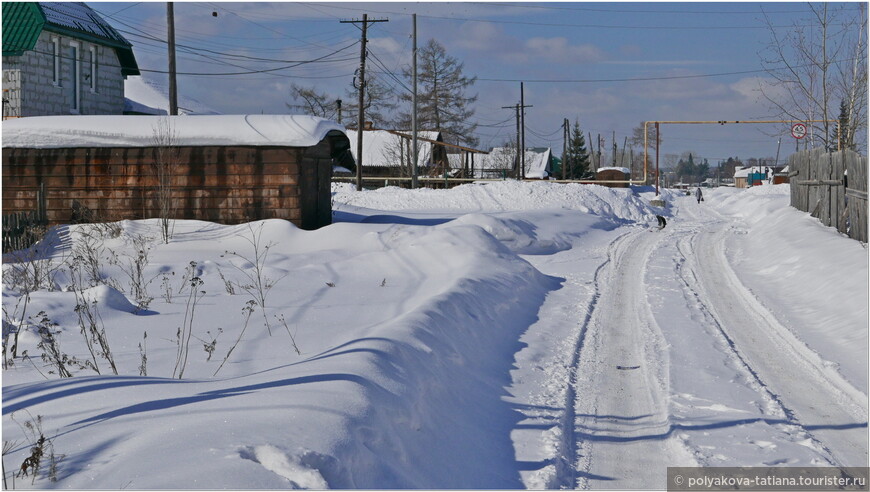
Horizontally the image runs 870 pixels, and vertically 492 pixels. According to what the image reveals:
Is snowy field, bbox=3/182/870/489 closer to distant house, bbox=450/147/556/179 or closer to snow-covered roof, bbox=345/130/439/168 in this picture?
snow-covered roof, bbox=345/130/439/168

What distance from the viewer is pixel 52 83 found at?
1048 inches

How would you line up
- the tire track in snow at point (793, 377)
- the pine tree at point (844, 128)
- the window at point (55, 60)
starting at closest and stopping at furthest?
the tire track in snow at point (793, 377) < the pine tree at point (844, 128) < the window at point (55, 60)

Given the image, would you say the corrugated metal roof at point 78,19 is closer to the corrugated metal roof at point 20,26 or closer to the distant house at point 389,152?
the corrugated metal roof at point 20,26

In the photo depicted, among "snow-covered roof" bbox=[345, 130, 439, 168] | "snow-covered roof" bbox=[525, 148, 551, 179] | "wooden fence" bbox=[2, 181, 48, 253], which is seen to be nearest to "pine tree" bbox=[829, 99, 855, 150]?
"wooden fence" bbox=[2, 181, 48, 253]

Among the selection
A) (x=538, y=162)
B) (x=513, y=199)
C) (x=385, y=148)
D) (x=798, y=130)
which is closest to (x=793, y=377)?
(x=798, y=130)

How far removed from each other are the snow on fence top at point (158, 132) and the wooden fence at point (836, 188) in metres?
11.6

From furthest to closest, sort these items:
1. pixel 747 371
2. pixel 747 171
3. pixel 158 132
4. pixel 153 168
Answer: pixel 747 171
pixel 153 168
pixel 158 132
pixel 747 371

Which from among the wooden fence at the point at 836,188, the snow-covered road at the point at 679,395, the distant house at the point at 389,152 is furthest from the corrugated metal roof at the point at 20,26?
the distant house at the point at 389,152

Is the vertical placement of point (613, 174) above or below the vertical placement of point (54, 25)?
below

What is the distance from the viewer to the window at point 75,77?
91.4 ft

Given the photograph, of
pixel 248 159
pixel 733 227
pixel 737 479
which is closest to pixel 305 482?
pixel 737 479

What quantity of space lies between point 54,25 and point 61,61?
1.46 metres

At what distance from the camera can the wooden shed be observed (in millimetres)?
18516

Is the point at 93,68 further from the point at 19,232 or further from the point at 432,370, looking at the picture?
the point at 432,370
